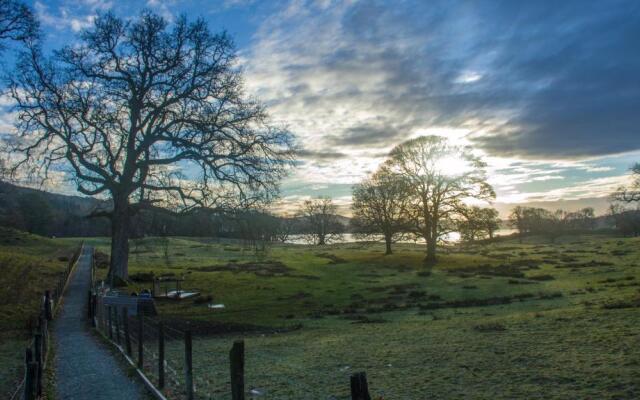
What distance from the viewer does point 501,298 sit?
29734mm

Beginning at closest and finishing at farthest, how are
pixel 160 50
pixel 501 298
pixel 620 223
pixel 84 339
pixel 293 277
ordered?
pixel 84 339 < pixel 501 298 < pixel 160 50 < pixel 293 277 < pixel 620 223

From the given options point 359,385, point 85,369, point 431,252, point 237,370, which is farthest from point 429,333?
point 431,252

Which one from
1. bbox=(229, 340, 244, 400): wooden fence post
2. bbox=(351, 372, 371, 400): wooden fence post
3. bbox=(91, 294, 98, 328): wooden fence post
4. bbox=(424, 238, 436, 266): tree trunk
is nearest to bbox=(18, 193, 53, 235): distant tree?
bbox=(424, 238, 436, 266): tree trunk

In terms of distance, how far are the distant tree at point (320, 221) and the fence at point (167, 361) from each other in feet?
319

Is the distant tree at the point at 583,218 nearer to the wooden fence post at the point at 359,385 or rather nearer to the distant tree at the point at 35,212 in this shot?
the distant tree at the point at 35,212

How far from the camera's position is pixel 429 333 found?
18297mm

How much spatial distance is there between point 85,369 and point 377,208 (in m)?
54.3

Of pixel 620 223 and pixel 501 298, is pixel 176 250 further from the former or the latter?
pixel 620 223

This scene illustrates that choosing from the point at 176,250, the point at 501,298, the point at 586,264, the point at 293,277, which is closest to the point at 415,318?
the point at 501,298

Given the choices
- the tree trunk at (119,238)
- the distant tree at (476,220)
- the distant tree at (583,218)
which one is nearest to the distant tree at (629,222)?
the distant tree at (583,218)

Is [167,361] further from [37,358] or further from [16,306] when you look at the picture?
[16,306]

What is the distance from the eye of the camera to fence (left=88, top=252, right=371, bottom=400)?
803 cm

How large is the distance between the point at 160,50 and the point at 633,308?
3078 cm

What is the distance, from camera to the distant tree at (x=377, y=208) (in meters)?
62.2
